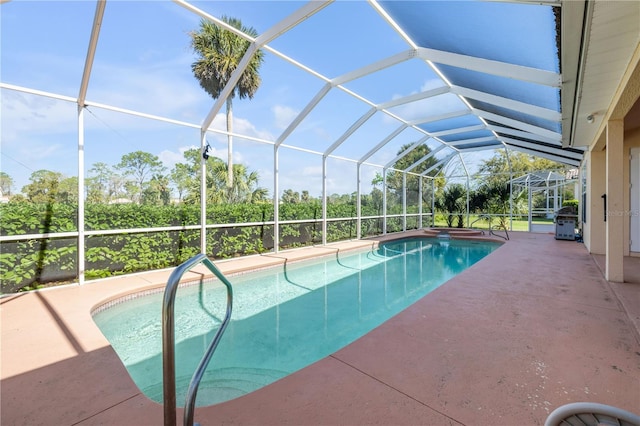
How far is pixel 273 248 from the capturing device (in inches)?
353

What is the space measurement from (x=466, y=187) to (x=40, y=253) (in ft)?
56.2

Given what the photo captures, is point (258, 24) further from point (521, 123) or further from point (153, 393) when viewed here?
point (521, 123)

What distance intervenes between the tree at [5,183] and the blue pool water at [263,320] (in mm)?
2575

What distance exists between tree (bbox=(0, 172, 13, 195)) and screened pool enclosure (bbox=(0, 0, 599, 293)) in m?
0.05

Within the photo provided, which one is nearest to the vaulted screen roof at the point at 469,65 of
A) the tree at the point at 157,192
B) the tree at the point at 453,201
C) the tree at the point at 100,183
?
the tree at the point at 157,192

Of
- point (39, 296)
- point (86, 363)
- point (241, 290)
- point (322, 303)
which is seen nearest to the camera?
point (86, 363)

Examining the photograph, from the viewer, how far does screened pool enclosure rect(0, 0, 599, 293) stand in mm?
4520

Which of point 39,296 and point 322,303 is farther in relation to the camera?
point 322,303

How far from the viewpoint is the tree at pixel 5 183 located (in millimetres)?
4574

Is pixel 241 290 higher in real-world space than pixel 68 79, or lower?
lower

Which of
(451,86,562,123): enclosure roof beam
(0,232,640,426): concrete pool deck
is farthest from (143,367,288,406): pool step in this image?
(451,86,562,123): enclosure roof beam

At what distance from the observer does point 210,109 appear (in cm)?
648

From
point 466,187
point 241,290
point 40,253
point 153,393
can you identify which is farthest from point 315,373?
point 466,187

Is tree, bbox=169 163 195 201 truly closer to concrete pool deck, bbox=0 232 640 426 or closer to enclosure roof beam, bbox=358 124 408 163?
concrete pool deck, bbox=0 232 640 426
